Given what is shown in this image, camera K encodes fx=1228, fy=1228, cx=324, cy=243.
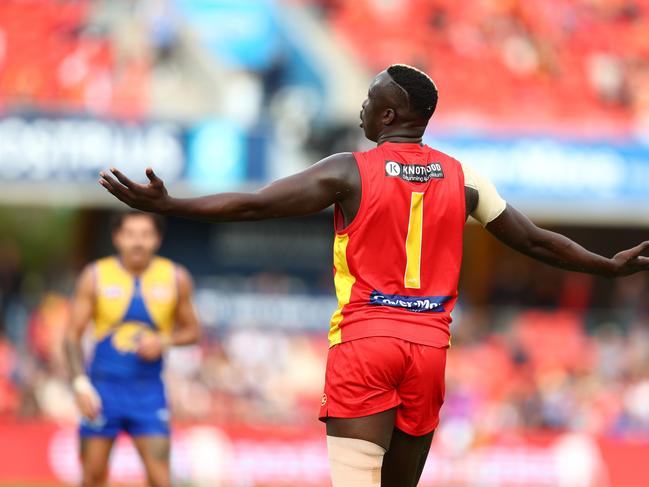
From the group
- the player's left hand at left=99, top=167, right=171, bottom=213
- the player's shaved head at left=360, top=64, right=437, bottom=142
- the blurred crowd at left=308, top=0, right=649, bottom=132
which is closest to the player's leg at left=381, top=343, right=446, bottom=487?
the player's shaved head at left=360, top=64, right=437, bottom=142

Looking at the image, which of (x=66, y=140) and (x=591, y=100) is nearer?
(x=66, y=140)

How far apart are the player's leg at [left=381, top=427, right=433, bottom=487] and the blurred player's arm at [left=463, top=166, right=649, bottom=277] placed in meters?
0.93

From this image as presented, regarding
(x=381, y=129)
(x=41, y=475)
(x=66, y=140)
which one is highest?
(x=66, y=140)

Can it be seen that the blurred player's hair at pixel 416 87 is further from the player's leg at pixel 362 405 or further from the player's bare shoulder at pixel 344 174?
the player's leg at pixel 362 405

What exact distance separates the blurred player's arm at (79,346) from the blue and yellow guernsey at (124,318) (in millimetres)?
66

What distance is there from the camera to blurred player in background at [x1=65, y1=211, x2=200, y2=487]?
25.0ft

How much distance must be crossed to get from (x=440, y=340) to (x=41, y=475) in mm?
9360

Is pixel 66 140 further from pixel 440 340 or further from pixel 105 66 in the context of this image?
pixel 440 340

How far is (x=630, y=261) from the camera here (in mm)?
5426

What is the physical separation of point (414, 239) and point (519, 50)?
14498mm

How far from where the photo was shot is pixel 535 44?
1902cm

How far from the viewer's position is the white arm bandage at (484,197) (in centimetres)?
521

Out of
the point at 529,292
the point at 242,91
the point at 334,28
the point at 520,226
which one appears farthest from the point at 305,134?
the point at 520,226

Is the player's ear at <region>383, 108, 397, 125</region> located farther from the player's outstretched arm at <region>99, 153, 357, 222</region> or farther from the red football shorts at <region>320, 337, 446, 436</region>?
the red football shorts at <region>320, 337, 446, 436</region>
